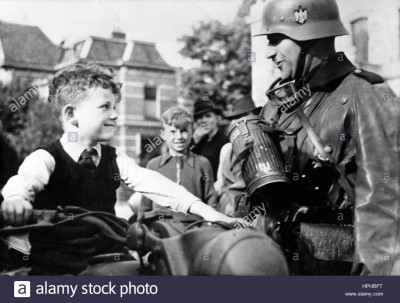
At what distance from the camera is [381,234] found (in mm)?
2033

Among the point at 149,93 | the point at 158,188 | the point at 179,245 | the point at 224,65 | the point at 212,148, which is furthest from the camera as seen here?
the point at 149,93

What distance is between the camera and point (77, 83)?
2.16m

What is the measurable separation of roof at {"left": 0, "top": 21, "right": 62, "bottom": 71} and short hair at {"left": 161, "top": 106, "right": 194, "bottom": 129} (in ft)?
2.79

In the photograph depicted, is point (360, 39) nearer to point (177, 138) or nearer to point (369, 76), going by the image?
point (177, 138)

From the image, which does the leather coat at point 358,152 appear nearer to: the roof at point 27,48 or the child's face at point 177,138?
the child's face at point 177,138

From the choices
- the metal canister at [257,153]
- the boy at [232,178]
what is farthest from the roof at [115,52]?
the metal canister at [257,153]

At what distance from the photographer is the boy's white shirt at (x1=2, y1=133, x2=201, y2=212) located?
1.90m

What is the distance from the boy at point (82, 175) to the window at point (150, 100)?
15.9 feet

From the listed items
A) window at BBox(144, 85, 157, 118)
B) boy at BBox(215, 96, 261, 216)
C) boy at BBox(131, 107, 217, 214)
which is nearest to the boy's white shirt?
boy at BBox(215, 96, 261, 216)

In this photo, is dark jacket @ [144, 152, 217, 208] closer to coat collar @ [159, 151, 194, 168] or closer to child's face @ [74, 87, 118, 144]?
coat collar @ [159, 151, 194, 168]

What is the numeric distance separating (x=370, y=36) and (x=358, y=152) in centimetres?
180

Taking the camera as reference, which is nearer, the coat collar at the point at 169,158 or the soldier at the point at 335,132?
the soldier at the point at 335,132

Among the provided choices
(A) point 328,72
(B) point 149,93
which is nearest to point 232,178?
(A) point 328,72

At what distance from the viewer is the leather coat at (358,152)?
2033mm
